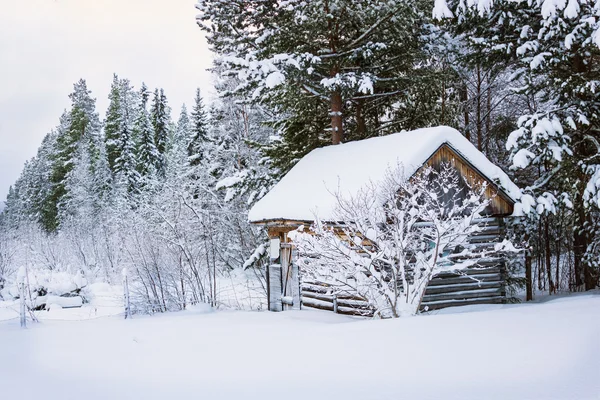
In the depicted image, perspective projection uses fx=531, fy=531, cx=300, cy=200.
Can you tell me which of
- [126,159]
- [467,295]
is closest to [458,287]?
[467,295]

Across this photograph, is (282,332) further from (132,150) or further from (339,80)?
(132,150)

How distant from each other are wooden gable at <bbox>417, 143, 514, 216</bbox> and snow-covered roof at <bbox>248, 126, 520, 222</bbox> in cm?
10

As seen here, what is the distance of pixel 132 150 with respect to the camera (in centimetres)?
5209

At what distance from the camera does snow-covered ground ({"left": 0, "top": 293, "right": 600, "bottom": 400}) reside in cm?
456

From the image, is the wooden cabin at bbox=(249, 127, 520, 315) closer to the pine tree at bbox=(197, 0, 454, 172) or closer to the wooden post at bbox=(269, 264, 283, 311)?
the wooden post at bbox=(269, 264, 283, 311)

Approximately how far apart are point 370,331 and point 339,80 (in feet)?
29.8

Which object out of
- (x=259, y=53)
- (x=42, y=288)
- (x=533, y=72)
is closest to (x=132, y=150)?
(x=42, y=288)

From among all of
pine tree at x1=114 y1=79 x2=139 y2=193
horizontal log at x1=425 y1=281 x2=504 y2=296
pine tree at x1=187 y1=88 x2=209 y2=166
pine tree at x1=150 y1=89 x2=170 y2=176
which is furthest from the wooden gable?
pine tree at x1=150 y1=89 x2=170 y2=176

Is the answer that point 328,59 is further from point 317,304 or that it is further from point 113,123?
point 113,123

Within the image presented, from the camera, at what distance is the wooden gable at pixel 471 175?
11.8 m

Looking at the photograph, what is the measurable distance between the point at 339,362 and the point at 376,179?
21.4 ft

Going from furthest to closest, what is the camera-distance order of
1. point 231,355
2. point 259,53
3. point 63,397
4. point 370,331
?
point 259,53
point 370,331
point 231,355
point 63,397

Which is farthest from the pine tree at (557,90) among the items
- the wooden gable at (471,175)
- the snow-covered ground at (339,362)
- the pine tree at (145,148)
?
the pine tree at (145,148)

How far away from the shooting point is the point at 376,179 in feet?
38.1
